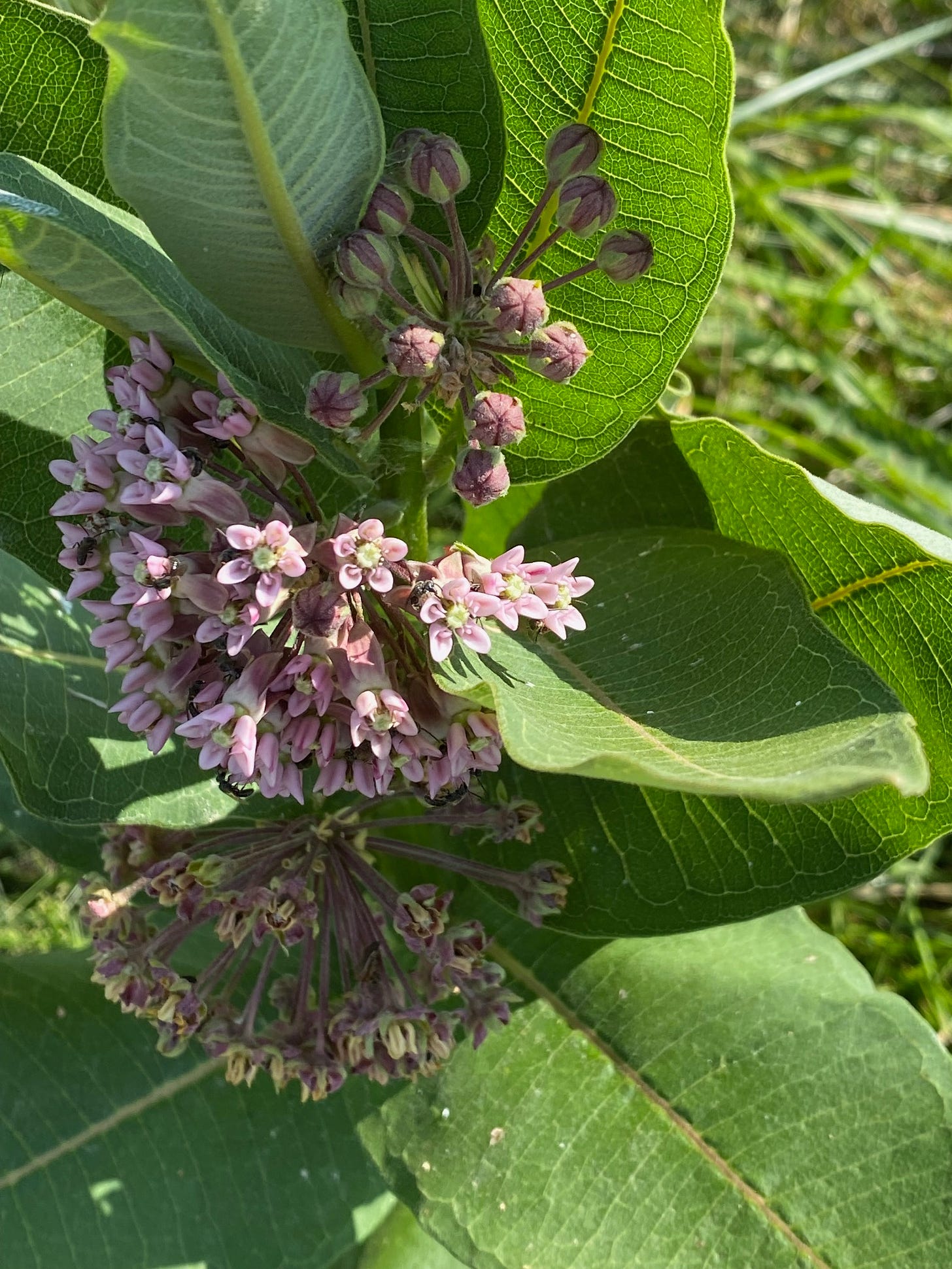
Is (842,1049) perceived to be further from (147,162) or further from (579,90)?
(147,162)

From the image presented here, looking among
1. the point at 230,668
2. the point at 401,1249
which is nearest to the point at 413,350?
the point at 230,668

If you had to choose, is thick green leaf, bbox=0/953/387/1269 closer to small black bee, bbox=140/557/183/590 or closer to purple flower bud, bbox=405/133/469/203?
small black bee, bbox=140/557/183/590

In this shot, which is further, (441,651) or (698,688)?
(698,688)

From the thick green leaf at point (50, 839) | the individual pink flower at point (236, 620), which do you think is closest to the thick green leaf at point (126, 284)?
the individual pink flower at point (236, 620)

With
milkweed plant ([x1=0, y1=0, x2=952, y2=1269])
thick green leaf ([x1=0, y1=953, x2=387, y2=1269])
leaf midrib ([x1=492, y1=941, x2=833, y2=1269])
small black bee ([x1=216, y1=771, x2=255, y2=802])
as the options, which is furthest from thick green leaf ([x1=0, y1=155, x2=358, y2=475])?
thick green leaf ([x1=0, y1=953, x2=387, y2=1269])

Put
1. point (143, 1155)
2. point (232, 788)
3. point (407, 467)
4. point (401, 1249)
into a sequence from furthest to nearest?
point (401, 1249) < point (143, 1155) < point (232, 788) < point (407, 467)

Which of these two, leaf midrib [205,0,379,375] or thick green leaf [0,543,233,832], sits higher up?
leaf midrib [205,0,379,375]

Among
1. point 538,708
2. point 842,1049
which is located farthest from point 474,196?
point 842,1049

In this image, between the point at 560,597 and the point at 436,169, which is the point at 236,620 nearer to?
the point at 560,597
